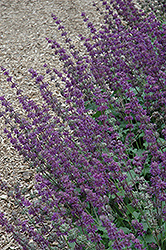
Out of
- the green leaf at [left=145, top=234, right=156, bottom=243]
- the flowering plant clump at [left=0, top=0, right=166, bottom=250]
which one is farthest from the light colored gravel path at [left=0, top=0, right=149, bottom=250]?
the green leaf at [left=145, top=234, right=156, bottom=243]

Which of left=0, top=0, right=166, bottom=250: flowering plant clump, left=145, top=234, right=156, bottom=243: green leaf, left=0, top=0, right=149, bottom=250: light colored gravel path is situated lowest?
left=145, top=234, right=156, bottom=243: green leaf

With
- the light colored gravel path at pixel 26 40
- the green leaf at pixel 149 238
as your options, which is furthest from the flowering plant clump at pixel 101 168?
the light colored gravel path at pixel 26 40

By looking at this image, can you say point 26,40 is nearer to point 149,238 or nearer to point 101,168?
point 101,168

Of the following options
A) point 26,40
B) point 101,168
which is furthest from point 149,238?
point 26,40

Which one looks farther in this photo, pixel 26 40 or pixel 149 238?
pixel 26 40

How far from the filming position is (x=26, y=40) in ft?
33.6

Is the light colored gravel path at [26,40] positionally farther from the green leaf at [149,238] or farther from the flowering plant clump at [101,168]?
the green leaf at [149,238]

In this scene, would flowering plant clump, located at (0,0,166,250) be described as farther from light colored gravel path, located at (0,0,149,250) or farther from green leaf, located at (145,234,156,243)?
light colored gravel path, located at (0,0,149,250)

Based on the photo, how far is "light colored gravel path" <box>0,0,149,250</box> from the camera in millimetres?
6047

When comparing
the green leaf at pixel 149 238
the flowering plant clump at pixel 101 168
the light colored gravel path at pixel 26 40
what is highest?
the light colored gravel path at pixel 26 40

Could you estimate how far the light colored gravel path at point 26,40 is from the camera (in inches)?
238

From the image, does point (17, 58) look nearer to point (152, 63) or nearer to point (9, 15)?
point (9, 15)

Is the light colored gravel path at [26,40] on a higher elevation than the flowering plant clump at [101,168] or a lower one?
higher

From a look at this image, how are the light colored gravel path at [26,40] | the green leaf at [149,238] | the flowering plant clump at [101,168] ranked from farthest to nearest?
the light colored gravel path at [26,40]
the green leaf at [149,238]
the flowering plant clump at [101,168]
